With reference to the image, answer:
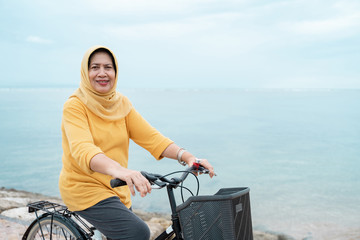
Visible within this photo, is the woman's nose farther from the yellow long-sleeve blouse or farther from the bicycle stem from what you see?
the bicycle stem

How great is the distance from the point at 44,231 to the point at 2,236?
1838mm

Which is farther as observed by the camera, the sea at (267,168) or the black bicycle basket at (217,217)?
the sea at (267,168)

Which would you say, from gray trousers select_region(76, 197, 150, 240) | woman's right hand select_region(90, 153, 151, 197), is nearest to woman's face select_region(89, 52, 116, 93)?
woman's right hand select_region(90, 153, 151, 197)

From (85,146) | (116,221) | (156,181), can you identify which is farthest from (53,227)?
(156,181)

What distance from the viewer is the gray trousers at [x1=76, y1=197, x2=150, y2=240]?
221 cm

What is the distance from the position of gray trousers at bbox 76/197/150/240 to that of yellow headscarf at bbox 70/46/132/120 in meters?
0.52

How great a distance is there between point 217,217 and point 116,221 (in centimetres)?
75

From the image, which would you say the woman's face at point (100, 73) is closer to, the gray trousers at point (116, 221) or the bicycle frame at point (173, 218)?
the gray trousers at point (116, 221)

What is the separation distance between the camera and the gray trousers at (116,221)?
221 centimetres

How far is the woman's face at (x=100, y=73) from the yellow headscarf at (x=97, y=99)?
28 millimetres

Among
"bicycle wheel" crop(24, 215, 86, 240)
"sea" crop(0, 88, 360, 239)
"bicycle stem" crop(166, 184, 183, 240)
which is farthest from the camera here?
"sea" crop(0, 88, 360, 239)

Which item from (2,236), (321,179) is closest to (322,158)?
(321,179)

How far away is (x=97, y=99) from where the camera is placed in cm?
240

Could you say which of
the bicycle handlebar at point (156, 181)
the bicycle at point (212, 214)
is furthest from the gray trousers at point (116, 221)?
the bicycle handlebar at point (156, 181)
